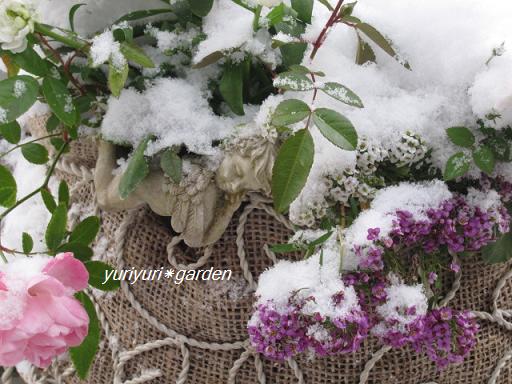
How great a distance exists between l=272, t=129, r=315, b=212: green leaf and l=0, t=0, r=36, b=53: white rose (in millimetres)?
266

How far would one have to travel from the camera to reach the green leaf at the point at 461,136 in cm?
61

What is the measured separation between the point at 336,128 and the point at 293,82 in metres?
0.06

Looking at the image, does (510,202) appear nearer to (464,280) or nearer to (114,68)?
(464,280)

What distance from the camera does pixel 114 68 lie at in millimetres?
606

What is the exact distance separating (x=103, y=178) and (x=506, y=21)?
476mm

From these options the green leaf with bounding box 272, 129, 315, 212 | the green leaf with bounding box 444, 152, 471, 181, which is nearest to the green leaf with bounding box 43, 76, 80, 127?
the green leaf with bounding box 272, 129, 315, 212

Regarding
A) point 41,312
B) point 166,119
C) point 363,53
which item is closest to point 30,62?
point 166,119

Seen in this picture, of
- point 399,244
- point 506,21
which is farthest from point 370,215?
point 506,21

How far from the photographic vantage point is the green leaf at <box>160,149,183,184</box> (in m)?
0.62

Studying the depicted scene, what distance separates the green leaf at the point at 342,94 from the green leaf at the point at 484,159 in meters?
0.13

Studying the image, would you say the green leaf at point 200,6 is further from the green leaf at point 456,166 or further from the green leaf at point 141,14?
the green leaf at point 456,166

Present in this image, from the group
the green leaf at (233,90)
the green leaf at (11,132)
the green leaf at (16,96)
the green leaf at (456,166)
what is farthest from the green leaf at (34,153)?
the green leaf at (456,166)

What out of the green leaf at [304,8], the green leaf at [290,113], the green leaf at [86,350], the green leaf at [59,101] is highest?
the green leaf at [304,8]

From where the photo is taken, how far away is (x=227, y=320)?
0.70 m
